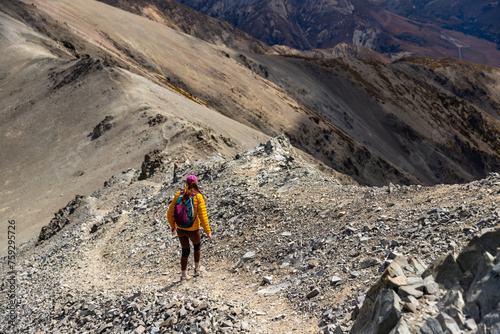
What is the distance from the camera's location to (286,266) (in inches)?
464

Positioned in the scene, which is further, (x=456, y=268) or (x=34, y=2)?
(x=34, y=2)

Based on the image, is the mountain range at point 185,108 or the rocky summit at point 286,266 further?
the mountain range at point 185,108

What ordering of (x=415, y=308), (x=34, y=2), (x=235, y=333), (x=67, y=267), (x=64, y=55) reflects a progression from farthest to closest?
(x=34, y=2) < (x=64, y=55) < (x=67, y=267) < (x=235, y=333) < (x=415, y=308)

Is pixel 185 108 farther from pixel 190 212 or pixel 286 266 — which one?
pixel 286 266

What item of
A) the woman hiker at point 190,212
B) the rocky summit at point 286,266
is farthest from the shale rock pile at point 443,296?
the woman hiker at point 190,212

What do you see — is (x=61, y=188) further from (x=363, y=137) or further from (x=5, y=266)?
(x=363, y=137)

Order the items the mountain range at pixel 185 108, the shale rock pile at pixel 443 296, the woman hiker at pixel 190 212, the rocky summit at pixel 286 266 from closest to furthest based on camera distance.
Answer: the shale rock pile at pixel 443 296, the rocky summit at pixel 286 266, the woman hiker at pixel 190 212, the mountain range at pixel 185 108

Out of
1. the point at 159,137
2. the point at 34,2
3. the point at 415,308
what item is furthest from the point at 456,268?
the point at 34,2

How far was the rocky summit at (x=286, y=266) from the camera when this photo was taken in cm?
683

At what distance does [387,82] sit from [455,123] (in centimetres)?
2449

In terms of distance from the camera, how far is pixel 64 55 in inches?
2534

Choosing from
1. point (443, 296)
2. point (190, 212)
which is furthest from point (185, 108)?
point (443, 296)

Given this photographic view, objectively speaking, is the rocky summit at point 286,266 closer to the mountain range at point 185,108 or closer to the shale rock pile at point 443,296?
the shale rock pile at point 443,296

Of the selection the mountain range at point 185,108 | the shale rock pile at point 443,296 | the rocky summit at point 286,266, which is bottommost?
the mountain range at point 185,108
